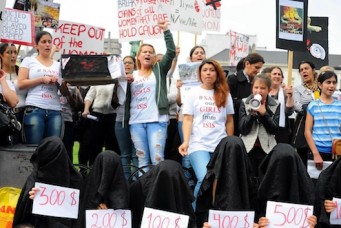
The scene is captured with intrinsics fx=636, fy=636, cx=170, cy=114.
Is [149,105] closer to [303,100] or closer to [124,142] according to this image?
[124,142]

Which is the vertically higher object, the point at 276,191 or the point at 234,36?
the point at 234,36

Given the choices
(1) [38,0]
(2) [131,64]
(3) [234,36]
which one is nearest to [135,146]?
(2) [131,64]

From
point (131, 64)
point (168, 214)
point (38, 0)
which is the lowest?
point (168, 214)

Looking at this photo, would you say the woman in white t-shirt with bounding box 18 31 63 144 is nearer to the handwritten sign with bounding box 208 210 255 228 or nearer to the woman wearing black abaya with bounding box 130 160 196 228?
the woman wearing black abaya with bounding box 130 160 196 228

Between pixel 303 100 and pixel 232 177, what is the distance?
2.62m

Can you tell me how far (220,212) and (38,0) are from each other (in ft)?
14.5

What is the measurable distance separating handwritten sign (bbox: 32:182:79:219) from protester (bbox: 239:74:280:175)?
6.10 feet

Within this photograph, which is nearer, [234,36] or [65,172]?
[65,172]

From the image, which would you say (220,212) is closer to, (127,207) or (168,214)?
(168,214)

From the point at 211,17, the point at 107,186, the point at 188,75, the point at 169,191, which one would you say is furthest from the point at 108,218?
the point at 211,17

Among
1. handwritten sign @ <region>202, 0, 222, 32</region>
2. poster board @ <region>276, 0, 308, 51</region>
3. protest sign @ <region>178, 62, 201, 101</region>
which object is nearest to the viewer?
protest sign @ <region>178, 62, 201, 101</region>

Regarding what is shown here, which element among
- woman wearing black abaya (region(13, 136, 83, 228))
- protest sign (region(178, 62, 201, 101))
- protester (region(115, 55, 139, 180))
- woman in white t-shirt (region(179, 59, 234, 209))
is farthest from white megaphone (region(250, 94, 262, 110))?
woman wearing black abaya (region(13, 136, 83, 228))

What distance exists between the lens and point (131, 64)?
7934mm

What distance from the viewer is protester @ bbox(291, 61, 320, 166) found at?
7145 millimetres
